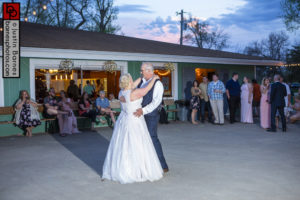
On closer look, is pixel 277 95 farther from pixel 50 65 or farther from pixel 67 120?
pixel 50 65

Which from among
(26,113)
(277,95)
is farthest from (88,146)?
(277,95)

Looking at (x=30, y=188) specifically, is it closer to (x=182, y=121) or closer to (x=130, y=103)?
(x=130, y=103)

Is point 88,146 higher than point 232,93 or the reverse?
the reverse

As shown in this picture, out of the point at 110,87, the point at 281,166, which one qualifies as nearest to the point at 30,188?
the point at 281,166

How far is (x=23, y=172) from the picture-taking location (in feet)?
19.2

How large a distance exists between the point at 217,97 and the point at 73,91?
5.14 meters

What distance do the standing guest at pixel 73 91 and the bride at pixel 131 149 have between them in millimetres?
7280

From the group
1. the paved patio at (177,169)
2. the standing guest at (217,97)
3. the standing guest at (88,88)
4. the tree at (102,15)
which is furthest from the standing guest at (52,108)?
the tree at (102,15)

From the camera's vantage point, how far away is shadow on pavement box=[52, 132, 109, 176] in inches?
260

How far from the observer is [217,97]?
12.4 meters

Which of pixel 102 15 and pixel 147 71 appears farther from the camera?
pixel 102 15

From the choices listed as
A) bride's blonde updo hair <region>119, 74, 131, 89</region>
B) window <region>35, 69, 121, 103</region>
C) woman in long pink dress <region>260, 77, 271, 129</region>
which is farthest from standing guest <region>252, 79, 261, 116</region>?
bride's blonde updo hair <region>119, 74, 131, 89</region>

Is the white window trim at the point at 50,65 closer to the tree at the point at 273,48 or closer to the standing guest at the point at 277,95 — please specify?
the standing guest at the point at 277,95

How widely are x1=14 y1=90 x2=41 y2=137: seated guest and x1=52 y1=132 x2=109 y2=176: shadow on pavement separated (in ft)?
2.38
